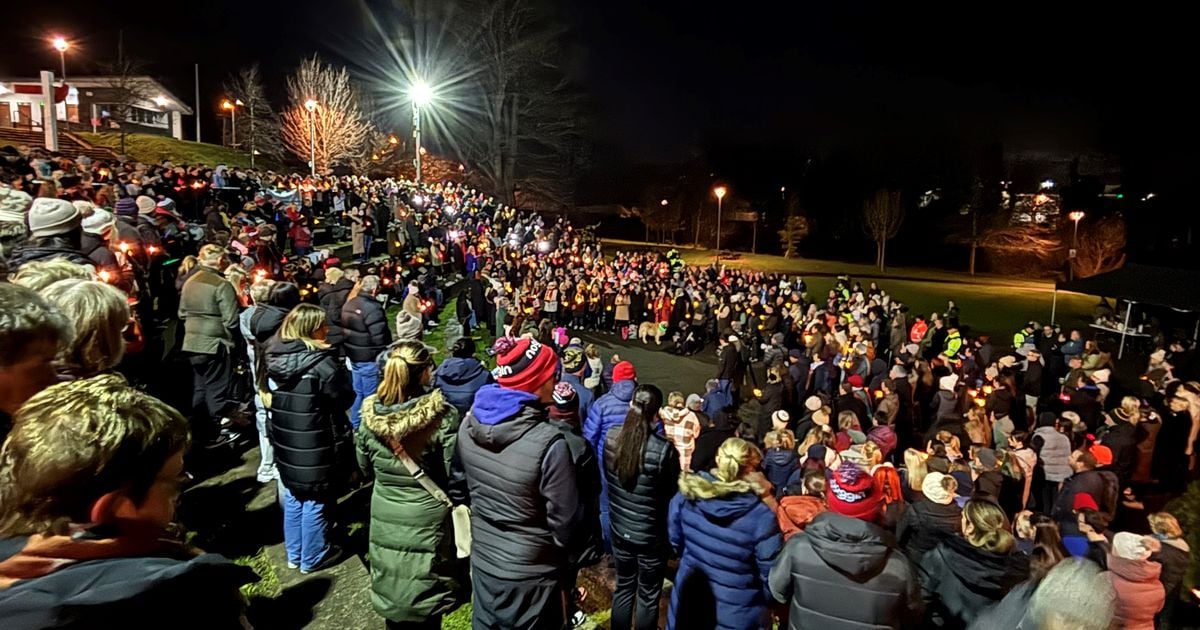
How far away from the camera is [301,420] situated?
13.9 feet

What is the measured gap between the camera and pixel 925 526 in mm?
4223

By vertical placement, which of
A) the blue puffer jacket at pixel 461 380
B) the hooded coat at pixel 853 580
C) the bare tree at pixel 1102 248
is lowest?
the hooded coat at pixel 853 580

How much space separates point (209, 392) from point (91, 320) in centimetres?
358

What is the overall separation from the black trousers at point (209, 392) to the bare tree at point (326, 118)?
125 feet

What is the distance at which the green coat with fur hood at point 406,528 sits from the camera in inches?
140

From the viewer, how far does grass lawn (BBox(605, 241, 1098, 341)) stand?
2828 centimetres

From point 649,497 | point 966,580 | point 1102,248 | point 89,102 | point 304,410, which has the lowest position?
point 966,580

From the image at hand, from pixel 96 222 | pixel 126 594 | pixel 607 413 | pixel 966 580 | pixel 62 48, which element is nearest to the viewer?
pixel 126 594

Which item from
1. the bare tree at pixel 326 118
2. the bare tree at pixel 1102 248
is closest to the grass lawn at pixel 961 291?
the bare tree at pixel 1102 248

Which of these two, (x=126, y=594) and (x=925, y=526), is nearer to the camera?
(x=126, y=594)

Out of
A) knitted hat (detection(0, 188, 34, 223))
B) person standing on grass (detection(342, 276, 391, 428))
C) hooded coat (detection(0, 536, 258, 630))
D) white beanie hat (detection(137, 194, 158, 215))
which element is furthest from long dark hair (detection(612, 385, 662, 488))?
white beanie hat (detection(137, 194, 158, 215))

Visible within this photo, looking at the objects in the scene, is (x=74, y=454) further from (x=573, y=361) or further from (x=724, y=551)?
(x=573, y=361)

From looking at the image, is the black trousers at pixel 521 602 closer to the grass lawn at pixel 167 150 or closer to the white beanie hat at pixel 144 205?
the white beanie hat at pixel 144 205

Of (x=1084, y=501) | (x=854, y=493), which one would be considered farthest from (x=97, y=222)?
(x=1084, y=501)
